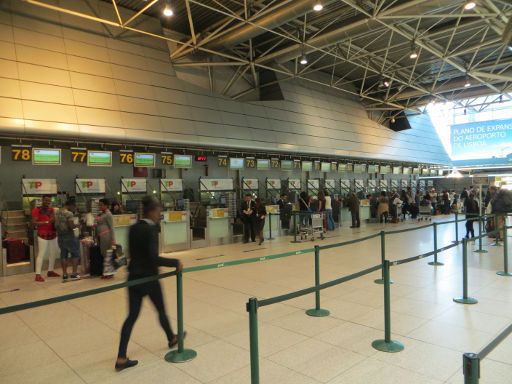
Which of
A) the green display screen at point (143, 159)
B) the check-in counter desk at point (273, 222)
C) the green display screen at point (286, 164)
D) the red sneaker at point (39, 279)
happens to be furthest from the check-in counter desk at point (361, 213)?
the red sneaker at point (39, 279)

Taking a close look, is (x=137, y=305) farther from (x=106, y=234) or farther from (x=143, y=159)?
(x=143, y=159)

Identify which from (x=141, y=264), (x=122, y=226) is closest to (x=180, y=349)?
(x=141, y=264)

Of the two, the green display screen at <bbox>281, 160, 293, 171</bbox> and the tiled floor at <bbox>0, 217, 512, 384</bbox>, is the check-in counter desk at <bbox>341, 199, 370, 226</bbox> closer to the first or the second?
the green display screen at <bbox>281, 160, 293, 171</bbox>

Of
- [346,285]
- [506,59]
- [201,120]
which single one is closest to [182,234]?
[201,120]

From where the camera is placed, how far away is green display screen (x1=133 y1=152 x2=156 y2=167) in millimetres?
10016

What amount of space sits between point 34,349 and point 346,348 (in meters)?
3.25

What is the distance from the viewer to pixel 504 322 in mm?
4277

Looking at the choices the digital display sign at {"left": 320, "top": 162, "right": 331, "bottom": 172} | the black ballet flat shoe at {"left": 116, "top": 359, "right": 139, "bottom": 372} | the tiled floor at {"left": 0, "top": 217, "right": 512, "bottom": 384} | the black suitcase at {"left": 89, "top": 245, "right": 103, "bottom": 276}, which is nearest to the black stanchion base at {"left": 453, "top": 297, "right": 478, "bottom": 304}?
the tiled floor at {"left": 0, "top": 217, "right": 512, "bottom": 384}

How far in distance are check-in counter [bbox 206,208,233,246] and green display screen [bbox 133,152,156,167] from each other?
226 cm

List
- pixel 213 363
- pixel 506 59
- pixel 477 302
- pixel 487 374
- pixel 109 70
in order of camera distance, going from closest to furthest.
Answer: pixel 487 374 → pixel 213 363 → pixel 477 302 → pixel 109 70 → pixel 506 59

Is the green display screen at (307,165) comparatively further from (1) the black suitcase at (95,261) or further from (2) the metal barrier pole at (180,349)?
(2) the metal barrier pole at (180,349)

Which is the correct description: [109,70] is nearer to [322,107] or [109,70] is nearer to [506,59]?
[322,107]

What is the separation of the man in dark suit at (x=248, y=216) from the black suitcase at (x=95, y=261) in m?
5.05

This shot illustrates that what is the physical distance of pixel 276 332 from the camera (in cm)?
412
